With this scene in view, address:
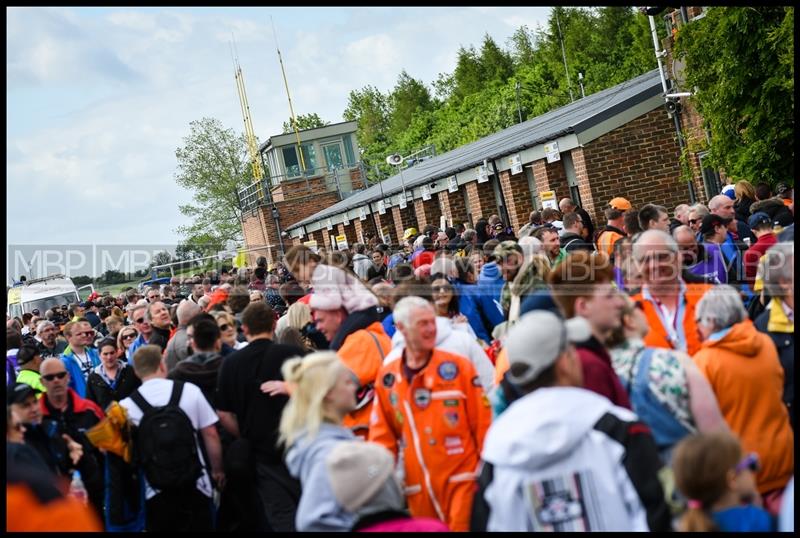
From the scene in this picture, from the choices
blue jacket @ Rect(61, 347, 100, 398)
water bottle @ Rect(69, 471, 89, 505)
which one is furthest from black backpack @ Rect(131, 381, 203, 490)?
blue jacket @ Rect(61, 347, 100, 398)

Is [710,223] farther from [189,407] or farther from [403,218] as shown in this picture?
[403,218]

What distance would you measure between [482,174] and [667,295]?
19.6 meters

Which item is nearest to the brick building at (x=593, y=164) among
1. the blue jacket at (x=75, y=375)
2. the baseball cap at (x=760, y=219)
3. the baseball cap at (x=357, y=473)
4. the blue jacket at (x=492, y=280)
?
the baseball cap at (x=760, y=219)

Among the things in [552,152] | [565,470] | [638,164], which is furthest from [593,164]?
[565,470]

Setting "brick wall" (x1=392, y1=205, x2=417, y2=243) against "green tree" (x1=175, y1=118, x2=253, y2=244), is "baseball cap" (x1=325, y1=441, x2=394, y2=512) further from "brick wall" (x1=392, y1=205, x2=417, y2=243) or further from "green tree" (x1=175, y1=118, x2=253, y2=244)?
"green tree" (x1=175, y1=118, x2=253, y2=244)

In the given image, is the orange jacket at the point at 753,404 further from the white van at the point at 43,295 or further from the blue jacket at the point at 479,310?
the white van at the point at 43,295

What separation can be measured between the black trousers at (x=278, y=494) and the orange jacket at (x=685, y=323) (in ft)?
8.71

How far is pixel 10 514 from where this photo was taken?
3.46 metres

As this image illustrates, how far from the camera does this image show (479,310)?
8914mm

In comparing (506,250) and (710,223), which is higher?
(506,250)

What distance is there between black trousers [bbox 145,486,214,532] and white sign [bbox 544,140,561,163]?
14.8 meters

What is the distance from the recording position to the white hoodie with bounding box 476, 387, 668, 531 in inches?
151

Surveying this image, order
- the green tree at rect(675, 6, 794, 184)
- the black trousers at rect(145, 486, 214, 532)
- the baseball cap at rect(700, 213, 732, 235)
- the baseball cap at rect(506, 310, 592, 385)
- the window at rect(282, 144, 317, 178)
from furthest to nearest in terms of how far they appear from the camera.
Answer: the window at rect(282, 144, 317, 178) → the green tree at rect(675, 6, 794, 184) → the baseball cap at rect(700, 213, 732, 235) → the black trousers at rect(145, 486, 214, 532) → the baseball cap at rect(506, 310, 592, 385)

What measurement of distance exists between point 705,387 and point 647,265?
5.38 ft
